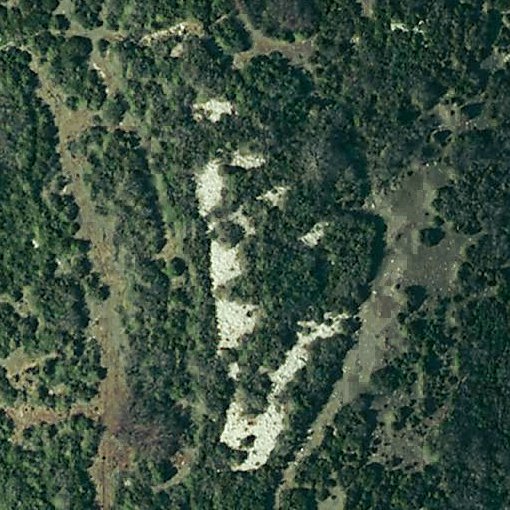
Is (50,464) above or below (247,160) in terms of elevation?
below

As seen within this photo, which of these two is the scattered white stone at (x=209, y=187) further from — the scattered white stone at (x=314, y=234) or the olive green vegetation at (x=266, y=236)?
the scattered white stone at (x=314, y=234)

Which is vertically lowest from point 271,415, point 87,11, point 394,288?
point 271,415

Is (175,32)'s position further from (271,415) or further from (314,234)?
(271,415)

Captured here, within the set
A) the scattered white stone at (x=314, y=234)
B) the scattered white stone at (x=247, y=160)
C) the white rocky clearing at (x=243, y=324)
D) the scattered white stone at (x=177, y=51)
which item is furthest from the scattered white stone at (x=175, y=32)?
the scattered white stone at (x=314, y=234)

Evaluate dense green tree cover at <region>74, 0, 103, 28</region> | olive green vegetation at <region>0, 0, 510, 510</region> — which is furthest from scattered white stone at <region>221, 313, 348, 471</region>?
dense green tree cover at <region>74, 0, 103, 28</region>

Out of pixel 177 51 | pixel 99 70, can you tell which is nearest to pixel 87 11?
pixel 99 70
